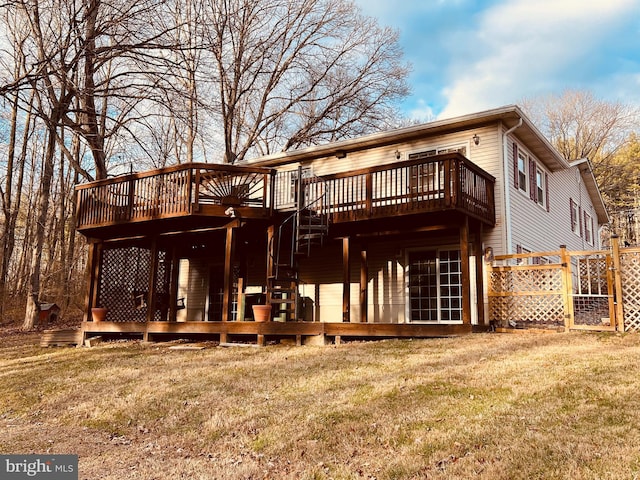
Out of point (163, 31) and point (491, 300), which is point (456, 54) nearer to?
point (491, 300)

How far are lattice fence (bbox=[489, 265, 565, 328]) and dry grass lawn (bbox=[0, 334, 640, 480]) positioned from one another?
1476 mm

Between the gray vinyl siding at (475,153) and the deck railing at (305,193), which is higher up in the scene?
the gray vinyl siding at (475,153)

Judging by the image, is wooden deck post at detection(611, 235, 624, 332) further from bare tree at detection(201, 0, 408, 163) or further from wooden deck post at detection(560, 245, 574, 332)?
bare tree at detection(201, 0, 408, 163)

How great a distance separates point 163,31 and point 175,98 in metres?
1.54

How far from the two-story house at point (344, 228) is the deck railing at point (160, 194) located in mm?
33

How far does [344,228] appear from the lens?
→ 494 inches

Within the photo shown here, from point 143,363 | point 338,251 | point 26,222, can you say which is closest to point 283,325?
point 143,363

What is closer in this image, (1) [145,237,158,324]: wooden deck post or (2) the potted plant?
(1) [145,237,158,324]: wooden deck post

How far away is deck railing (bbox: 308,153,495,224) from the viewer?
34.7 feet

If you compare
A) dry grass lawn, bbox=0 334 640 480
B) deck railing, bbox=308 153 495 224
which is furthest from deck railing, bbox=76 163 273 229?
dry grass lawn, bbox=0 334 640 480

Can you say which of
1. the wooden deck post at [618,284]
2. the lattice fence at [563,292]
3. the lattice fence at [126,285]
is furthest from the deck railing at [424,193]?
the lattice fence at [126,285]

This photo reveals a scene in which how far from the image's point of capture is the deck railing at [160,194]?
37.2ft

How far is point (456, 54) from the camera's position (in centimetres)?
2320

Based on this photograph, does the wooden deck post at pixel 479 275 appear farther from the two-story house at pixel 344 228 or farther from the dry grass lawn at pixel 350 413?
the dry grass lawn at pixel 350 413
